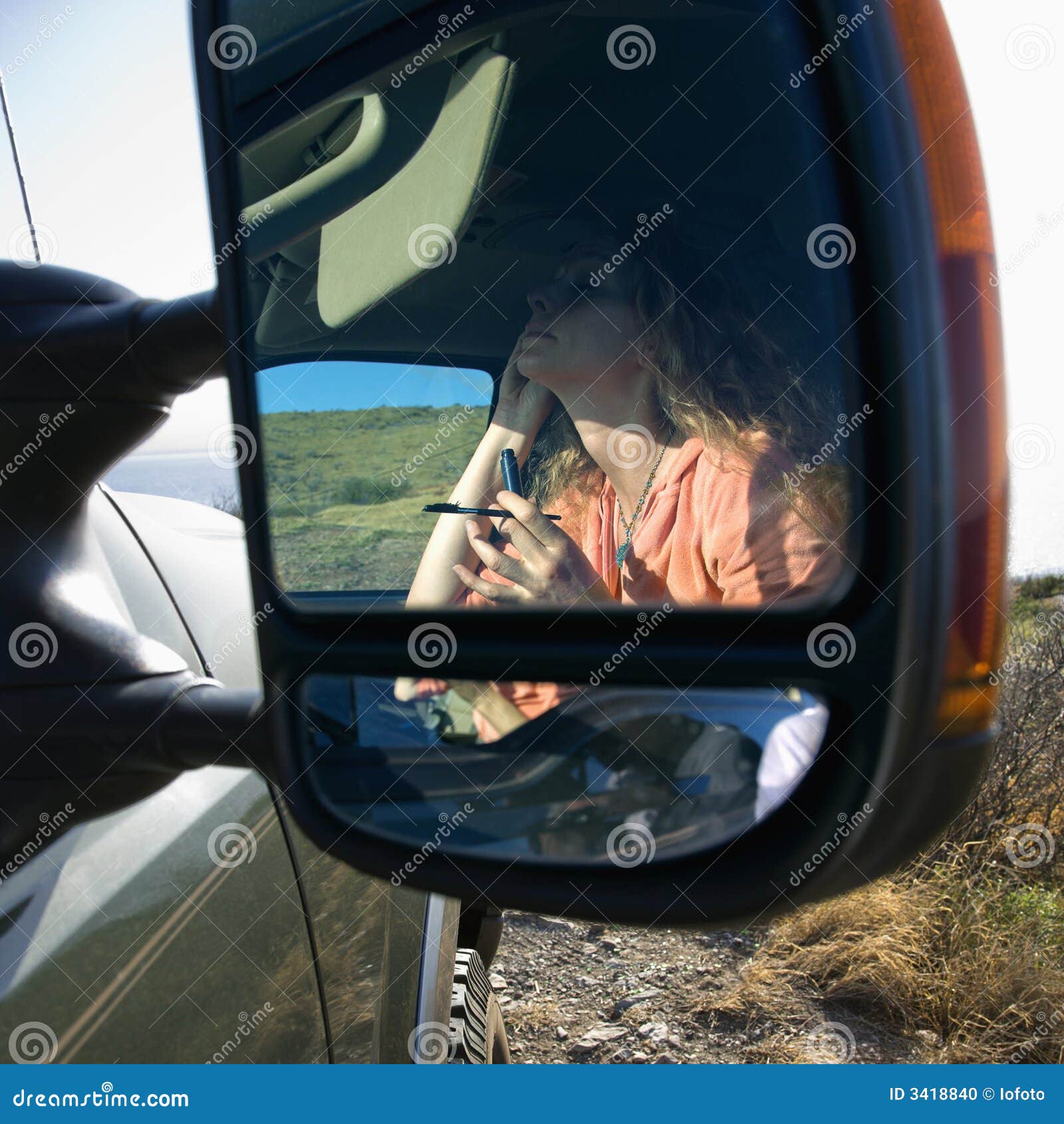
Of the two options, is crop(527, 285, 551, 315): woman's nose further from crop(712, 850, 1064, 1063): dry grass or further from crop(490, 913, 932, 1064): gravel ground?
crop(712, 850, 1064, 1063): dry grass

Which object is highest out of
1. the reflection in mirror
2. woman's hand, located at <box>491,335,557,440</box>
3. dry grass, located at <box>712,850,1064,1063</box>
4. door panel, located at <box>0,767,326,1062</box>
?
woman's hand, located at <box>491,335,557,440</box>

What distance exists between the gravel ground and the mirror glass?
3926 millimetres

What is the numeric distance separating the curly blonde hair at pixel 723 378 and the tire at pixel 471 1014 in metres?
2.32

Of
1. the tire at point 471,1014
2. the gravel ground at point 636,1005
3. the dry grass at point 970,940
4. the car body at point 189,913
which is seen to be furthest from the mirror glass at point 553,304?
the dry grass at point 970,940

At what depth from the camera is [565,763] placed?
2.95 feet

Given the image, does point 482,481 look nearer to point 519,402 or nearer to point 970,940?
point 519,402

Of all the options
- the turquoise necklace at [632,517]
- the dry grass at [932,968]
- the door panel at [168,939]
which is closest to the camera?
the turquoise necklace at [632,517]

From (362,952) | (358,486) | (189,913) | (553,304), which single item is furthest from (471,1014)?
(553,304)

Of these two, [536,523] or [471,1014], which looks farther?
[471,1014]

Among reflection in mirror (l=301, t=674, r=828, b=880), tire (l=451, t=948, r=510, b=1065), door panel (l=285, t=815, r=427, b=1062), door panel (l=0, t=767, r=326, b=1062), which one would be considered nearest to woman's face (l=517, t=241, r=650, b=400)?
reflection in mirror (l=301, t=674, r=828, b=880)

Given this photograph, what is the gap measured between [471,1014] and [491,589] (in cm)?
238

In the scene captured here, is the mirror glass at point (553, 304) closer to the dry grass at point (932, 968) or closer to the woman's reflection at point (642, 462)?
the woman's reflection at point (642, 462)

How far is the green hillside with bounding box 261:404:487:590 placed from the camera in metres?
1.04

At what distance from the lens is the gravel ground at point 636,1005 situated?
4.81 metres
